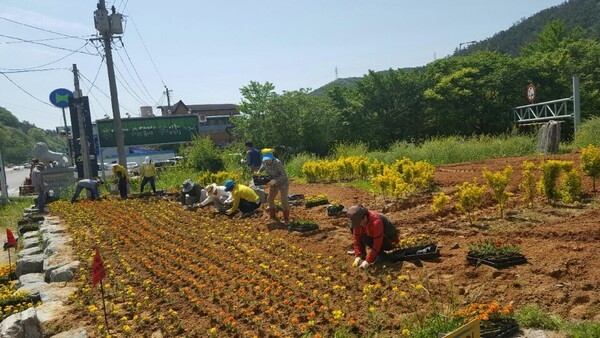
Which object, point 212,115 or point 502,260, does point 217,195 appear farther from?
point 212,115

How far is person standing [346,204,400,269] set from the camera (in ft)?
19.6

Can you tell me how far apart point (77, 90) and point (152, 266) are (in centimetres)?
1548

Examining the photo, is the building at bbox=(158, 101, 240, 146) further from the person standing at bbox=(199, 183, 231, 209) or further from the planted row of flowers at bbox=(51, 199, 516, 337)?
the planted row of flowers at bbox=(51, 199, 516, 337)

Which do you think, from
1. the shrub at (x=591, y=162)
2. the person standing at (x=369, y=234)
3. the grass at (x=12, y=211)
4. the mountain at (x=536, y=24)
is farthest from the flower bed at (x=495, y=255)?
the mountain at (x=536, y=24)

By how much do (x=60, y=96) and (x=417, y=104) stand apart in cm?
1738

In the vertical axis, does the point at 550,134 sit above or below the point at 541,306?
above

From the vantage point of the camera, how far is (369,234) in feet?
20.3

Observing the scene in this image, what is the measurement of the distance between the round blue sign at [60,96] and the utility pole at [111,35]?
2.91m

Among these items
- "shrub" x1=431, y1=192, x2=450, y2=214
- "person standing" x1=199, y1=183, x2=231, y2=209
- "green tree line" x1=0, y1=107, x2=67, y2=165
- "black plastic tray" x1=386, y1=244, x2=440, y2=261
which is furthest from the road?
"black plastic tray" x1=386, y1=244, x2=440, y2=261

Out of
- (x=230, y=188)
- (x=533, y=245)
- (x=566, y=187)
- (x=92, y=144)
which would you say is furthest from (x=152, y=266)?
(x=92, y=144)

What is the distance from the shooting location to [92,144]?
20609 mm

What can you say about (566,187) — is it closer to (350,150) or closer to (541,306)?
(541,306)

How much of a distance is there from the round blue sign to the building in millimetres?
30645

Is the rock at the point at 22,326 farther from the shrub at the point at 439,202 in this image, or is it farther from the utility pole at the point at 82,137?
the utility pole at the point at 82,137
